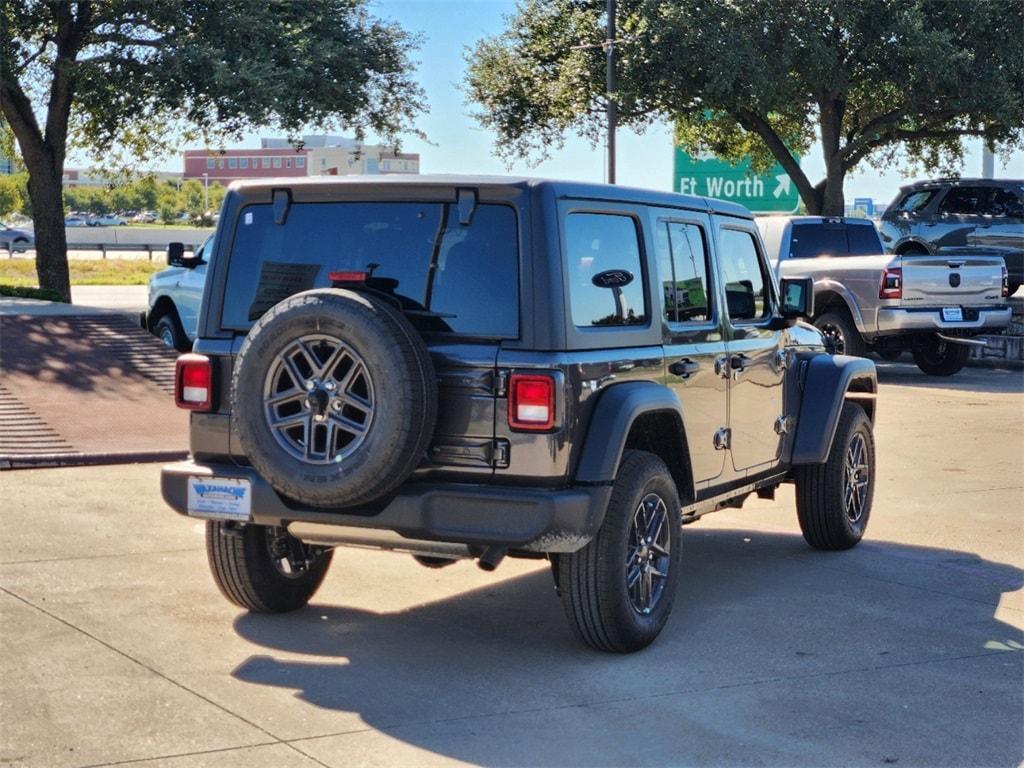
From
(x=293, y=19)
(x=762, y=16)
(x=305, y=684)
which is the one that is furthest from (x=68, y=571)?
(x=762, y=16)

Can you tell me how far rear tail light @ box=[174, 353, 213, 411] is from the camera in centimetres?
640

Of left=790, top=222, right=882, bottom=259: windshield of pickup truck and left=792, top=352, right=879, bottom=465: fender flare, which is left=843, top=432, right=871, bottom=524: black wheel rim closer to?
left=792, top=352, right=879, bottom=465: fender flare

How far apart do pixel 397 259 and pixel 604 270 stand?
87cm

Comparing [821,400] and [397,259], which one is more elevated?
[397,259]

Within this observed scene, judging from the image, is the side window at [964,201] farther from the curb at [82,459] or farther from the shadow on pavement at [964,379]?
the curb at [82,459]

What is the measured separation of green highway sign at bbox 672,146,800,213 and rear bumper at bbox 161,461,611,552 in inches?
1362

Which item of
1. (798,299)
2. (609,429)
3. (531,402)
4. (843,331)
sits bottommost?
(843,331)

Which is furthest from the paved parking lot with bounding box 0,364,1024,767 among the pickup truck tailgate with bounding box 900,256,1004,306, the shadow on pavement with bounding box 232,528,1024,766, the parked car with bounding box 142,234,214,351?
the pickup truck tailgate with bounding box 900,256,1004,306

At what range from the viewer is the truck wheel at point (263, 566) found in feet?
22.0

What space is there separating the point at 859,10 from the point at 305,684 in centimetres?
2334

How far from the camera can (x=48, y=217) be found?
23.5 m

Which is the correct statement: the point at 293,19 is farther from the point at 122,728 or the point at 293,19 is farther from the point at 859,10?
the point at 122,728

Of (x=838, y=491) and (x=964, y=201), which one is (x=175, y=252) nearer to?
(x=838, y=491)

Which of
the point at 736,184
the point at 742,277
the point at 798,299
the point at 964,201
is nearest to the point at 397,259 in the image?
the point at 742,277
